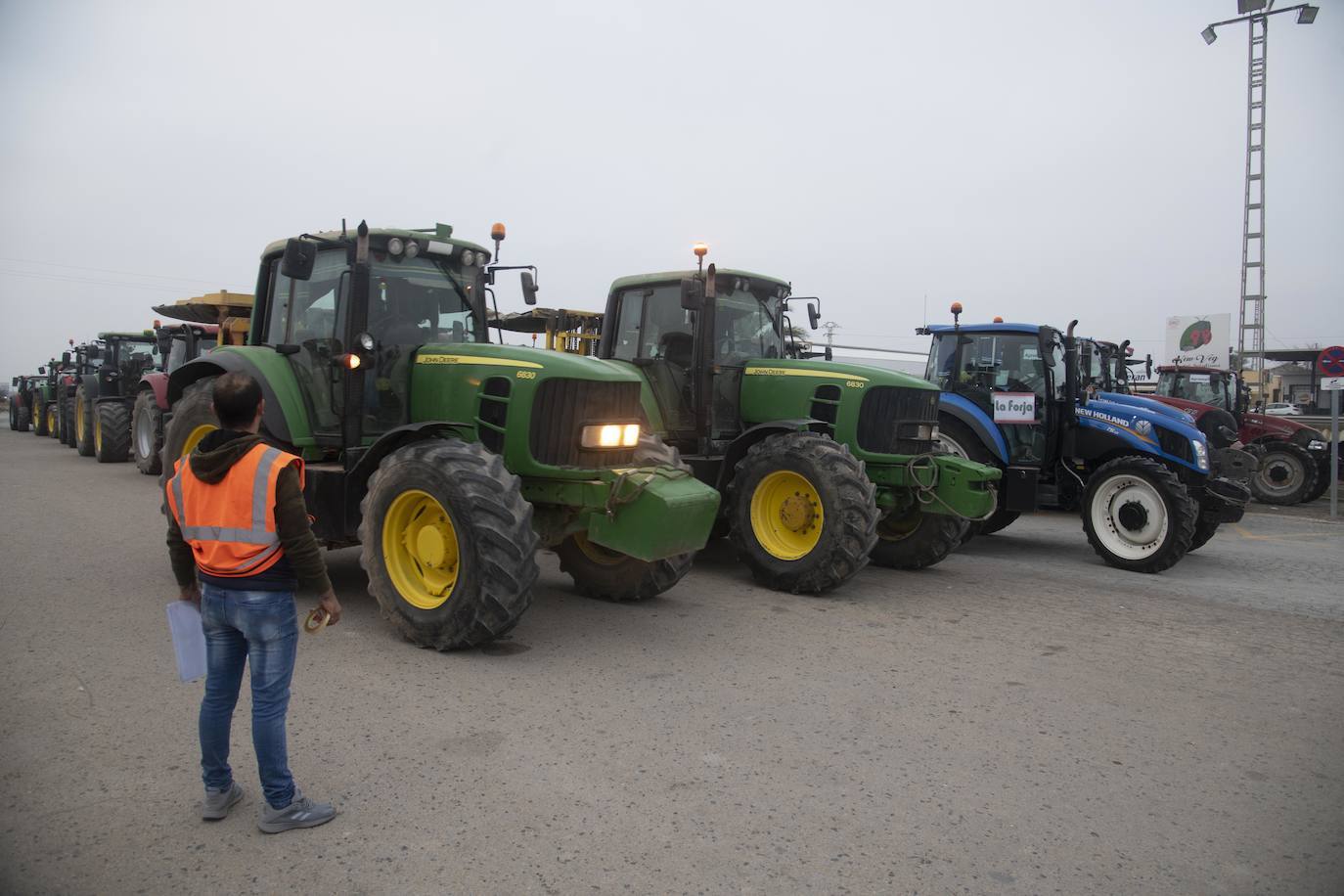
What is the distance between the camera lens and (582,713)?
171 inches

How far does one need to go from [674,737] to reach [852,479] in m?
3.23

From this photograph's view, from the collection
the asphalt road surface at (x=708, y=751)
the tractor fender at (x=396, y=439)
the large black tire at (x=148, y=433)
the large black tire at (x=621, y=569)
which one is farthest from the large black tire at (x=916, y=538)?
the large black tire at (x=148, y=433)

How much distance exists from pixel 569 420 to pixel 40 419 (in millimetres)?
24572

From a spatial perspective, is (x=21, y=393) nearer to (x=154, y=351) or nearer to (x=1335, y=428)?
(x=154, y=351)

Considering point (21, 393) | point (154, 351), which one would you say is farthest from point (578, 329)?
point (21, 393)

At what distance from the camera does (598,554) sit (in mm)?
6523

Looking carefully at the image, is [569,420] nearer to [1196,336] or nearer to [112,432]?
[112,432]

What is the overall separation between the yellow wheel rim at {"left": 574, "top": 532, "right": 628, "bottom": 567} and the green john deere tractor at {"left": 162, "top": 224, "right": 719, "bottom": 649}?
2 cm

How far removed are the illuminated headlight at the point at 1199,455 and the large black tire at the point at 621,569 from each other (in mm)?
5687

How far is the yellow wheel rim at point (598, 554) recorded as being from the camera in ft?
21.1

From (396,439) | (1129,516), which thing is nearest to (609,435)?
(396,439)

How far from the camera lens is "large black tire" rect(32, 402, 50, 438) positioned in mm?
23711

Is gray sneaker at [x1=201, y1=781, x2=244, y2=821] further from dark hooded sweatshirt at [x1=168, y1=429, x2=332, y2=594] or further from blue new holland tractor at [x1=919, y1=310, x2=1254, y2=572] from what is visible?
blue new holland tractor at [x1=919, y1=310, x2=1254, y2=572]

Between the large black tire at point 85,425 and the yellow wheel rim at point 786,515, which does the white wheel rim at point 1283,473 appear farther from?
the large black tire at point 85,425
